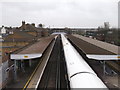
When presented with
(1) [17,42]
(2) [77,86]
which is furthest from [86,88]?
(1) [17,42]

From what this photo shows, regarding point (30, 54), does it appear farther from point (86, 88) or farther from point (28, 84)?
point (86, 88)

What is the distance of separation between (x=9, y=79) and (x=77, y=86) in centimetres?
844

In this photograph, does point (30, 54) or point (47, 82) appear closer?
point (47, 82)

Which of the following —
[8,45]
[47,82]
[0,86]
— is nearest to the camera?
[0,86]

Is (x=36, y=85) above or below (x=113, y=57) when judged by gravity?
below

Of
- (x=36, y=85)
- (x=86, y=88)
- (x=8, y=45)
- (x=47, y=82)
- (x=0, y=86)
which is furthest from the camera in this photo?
(x=8, y=45)

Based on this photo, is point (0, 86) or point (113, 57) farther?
point (113, 57)

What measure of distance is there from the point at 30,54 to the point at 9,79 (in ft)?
9.03

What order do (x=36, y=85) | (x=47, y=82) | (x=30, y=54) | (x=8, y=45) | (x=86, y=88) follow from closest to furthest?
1. (x=86, y=88)
2. (x=36, y=85)
3. (x=47, y=82)
4. (x=30, y=54)
5. (x=8, y=45)

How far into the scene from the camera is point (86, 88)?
5.50 m

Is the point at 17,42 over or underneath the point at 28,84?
over

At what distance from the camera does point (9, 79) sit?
41.2 ft

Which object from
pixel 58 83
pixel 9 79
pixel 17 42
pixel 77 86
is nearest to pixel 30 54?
pixel 9 79

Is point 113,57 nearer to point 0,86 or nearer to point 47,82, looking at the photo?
point 47,82
